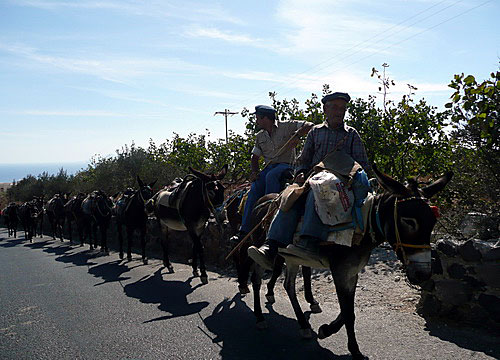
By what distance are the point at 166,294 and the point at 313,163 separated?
4.20 metres

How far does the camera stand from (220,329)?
20.0 feet

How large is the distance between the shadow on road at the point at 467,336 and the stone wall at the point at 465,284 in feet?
0.35

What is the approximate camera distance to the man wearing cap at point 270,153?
6844 mm

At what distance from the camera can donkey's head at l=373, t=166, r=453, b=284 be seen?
160 inches

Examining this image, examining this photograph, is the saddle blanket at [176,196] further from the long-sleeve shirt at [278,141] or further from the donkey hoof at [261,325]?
the donkey hoof at [261,325]

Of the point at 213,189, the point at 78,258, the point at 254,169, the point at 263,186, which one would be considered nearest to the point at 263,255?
the point at 263,186

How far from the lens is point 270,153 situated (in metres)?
7.10

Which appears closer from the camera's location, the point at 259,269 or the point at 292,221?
the point at 292,221

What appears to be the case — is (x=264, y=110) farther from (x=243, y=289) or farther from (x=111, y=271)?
(x=111, y=271)

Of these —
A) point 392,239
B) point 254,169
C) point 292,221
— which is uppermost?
point 254,169

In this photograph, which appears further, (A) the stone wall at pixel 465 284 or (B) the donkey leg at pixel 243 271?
(B) the donkey leg at pixel 243 271

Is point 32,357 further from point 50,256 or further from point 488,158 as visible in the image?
point 50,256

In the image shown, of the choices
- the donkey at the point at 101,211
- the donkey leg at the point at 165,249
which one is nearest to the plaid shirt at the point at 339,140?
the donkey leg at the point at 165,249

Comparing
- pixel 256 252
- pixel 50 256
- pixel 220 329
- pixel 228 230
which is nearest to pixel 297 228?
pixel 256 252
